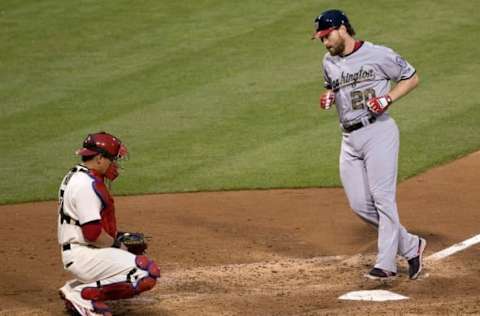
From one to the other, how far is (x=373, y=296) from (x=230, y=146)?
5210mm

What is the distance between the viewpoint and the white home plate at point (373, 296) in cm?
791

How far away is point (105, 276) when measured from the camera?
7422mm

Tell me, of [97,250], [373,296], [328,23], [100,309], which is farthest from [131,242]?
[328,23]

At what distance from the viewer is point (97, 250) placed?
7.43m

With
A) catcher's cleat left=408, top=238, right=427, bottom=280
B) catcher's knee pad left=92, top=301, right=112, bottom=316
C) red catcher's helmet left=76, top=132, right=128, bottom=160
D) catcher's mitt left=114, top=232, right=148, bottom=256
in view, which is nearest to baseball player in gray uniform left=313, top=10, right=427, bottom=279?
catcher's cleat left=408, top=238, right=427, bottom=280

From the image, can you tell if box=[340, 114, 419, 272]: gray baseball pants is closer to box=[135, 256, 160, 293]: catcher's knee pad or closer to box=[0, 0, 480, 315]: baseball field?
box=[0, 0, 480, 315]: baseball field

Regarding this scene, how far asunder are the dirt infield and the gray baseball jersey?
137 cm

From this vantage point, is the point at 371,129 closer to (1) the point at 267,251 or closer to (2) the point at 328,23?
(2) the point at 328,23

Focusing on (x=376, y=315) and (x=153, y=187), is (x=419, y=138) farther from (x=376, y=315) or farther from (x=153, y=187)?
(x=376, y=315)

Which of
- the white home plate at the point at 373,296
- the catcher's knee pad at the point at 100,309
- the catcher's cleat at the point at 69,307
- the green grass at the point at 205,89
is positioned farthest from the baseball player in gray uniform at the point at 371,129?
the green grass at the point at 205,89

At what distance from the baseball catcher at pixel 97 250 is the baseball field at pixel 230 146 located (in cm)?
44

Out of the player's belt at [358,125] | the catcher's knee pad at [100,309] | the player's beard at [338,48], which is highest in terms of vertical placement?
the player's beard at [338,48]

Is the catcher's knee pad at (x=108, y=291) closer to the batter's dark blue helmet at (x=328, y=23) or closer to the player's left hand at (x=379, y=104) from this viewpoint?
the player's left hand at (x=379, y=104)

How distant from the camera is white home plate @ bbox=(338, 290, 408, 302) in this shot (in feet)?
26.0
